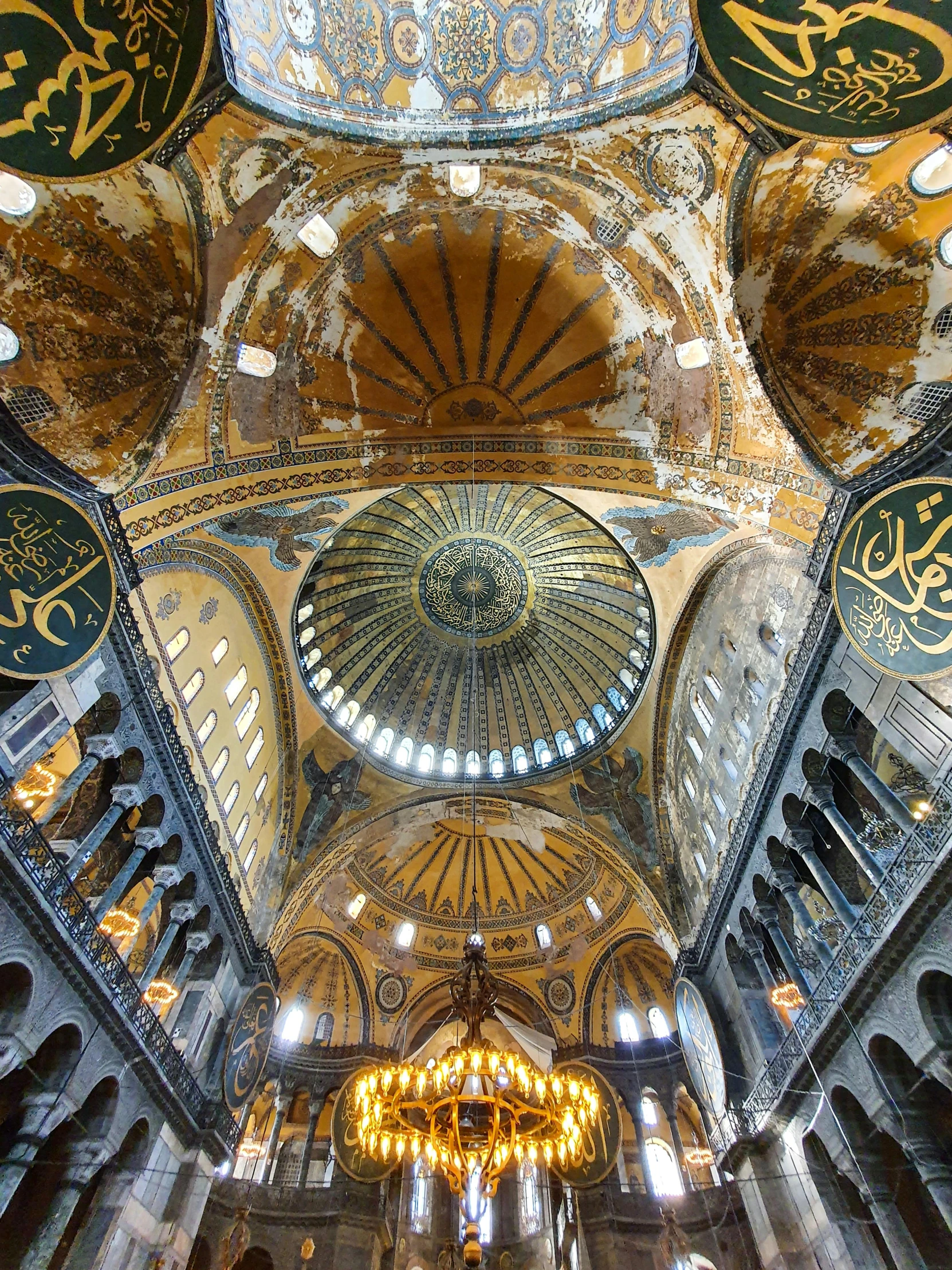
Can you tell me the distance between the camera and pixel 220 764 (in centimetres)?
1092

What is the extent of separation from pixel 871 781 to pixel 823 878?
5.76 feet

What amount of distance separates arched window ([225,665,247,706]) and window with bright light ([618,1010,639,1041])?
39.9 feet

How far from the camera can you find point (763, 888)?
10203mm

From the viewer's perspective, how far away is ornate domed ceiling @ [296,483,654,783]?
45.8 ft

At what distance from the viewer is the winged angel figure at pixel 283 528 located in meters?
10.0

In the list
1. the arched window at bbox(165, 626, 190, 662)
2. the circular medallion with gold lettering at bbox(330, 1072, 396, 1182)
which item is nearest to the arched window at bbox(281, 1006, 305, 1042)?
the circular medallion with gold lettering at bbox(330, 1072, 396, 1182)

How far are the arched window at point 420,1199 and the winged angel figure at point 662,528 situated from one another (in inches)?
590

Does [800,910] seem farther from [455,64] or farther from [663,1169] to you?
[455,64]

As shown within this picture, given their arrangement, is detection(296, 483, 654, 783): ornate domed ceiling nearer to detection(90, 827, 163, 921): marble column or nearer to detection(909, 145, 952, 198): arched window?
detection(90, 827, 163, 921): marble column

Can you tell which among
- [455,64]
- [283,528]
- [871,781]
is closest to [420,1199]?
[871,781]

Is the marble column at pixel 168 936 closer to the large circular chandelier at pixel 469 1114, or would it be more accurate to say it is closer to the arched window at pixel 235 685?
the arched window at pixel 235 685

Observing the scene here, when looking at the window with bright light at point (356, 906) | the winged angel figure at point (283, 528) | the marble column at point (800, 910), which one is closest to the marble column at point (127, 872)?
the winged angel figure at point (283, 528)

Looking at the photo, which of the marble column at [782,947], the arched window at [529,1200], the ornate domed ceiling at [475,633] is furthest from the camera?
the arched window at [529,1200]

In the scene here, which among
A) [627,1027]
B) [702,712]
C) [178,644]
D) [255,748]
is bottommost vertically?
[178,644]
